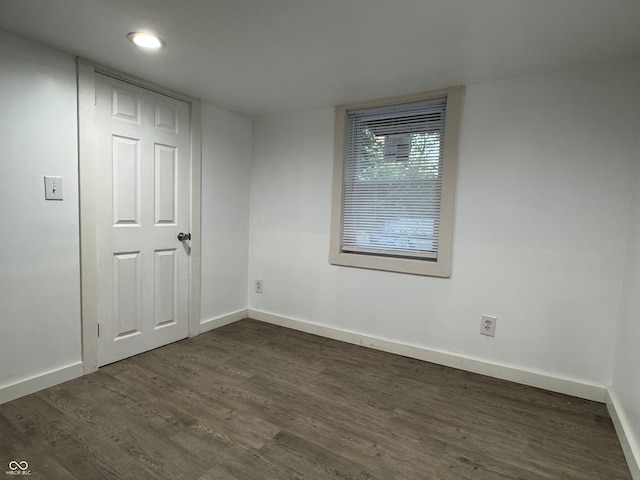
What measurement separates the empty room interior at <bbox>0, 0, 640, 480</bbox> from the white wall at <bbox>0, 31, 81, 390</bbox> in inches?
0.5

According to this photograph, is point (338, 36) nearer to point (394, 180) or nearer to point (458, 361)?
point (394, 180)

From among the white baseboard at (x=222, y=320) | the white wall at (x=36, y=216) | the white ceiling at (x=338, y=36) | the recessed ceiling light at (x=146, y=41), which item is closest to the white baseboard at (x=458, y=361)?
the white baseboard at (x=222, y=320)

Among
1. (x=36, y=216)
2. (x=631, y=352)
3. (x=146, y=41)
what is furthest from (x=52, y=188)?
(x=631, y=352)

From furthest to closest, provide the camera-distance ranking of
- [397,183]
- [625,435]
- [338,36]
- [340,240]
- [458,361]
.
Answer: [340,240], [397,183], [458,361], [338,36], [625,435]

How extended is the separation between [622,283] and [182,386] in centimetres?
273

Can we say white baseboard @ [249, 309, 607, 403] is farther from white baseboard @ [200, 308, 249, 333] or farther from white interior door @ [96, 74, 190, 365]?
white interior door @ [96, 74, 190, 365]

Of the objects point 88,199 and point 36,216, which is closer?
point 36,216

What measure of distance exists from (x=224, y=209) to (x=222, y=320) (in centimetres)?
106

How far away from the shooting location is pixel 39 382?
6.61 feet

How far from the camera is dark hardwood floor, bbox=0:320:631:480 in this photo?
1.49 meters

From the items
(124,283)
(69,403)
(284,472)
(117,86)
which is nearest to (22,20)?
(117,86)

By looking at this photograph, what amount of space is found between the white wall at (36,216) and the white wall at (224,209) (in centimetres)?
104

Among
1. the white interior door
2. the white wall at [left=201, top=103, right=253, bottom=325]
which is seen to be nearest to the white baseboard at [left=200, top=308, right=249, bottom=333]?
the white wall at [left=201, top=103, right=253, bottom=325]

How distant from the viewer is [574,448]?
1.66 metres
